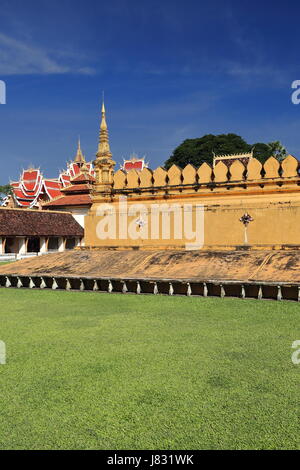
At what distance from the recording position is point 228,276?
9.16m

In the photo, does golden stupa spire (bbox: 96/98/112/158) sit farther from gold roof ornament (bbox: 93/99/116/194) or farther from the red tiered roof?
the red tiered roof

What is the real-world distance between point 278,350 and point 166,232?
24.9 feet

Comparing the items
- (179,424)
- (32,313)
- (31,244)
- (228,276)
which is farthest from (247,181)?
(31,244)

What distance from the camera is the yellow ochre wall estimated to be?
1116 centimetres

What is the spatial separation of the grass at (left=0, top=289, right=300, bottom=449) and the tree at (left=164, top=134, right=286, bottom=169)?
4762 cm

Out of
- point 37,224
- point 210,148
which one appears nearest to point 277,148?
point 210,148

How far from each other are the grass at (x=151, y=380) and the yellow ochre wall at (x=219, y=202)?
377 centimetres

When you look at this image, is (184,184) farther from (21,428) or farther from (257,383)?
(21,428)

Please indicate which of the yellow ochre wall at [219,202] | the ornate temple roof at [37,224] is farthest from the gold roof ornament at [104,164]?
the ornate temple roof at [37,224]

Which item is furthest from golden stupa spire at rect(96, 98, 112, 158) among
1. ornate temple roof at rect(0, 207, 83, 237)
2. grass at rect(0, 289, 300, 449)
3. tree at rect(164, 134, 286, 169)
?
tree at rect(164, 134, 286, 169)

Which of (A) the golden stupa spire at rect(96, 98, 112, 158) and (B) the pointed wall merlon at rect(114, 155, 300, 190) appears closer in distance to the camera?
(B) the pointed wall merlon at rect(114, 155, 300, 190)

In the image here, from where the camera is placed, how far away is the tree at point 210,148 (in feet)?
177

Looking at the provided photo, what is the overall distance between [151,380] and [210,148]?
51.9m

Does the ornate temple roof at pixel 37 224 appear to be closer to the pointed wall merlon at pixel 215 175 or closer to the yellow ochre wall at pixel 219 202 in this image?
the yellow ochre wall at pixel 219 202
